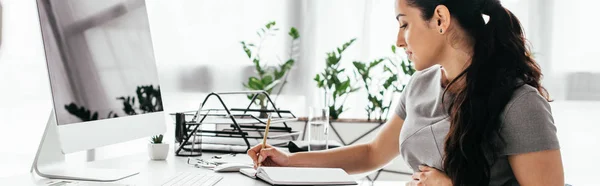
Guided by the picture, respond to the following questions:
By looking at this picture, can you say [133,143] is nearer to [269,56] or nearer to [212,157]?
[212,157]

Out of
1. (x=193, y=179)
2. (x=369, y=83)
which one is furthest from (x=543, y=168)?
(x=369, y=83)

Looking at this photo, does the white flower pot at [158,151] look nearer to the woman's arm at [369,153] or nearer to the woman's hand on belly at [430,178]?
the woman's arm at [369,153]

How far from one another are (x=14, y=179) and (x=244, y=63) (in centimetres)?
296

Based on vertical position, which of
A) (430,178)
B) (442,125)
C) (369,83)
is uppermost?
(442,125)

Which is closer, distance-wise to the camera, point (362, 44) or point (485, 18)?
point (485, 18)

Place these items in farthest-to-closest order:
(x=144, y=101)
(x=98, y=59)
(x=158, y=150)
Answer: (x=158, y=150), (x=144, y=101), (x=98, y=59)

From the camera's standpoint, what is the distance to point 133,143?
284cm

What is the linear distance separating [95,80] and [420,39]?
80 centimetres

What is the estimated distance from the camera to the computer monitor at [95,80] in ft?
4.49

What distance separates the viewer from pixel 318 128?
2211 mm

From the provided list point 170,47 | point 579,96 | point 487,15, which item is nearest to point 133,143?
point 170,47

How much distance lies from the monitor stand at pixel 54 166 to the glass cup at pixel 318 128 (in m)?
0.74

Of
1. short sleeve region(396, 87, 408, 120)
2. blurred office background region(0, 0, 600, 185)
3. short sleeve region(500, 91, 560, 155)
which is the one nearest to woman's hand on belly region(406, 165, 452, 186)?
short sleeve region(500, 91, 560, 155)

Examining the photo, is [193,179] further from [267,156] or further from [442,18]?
[442,18]
